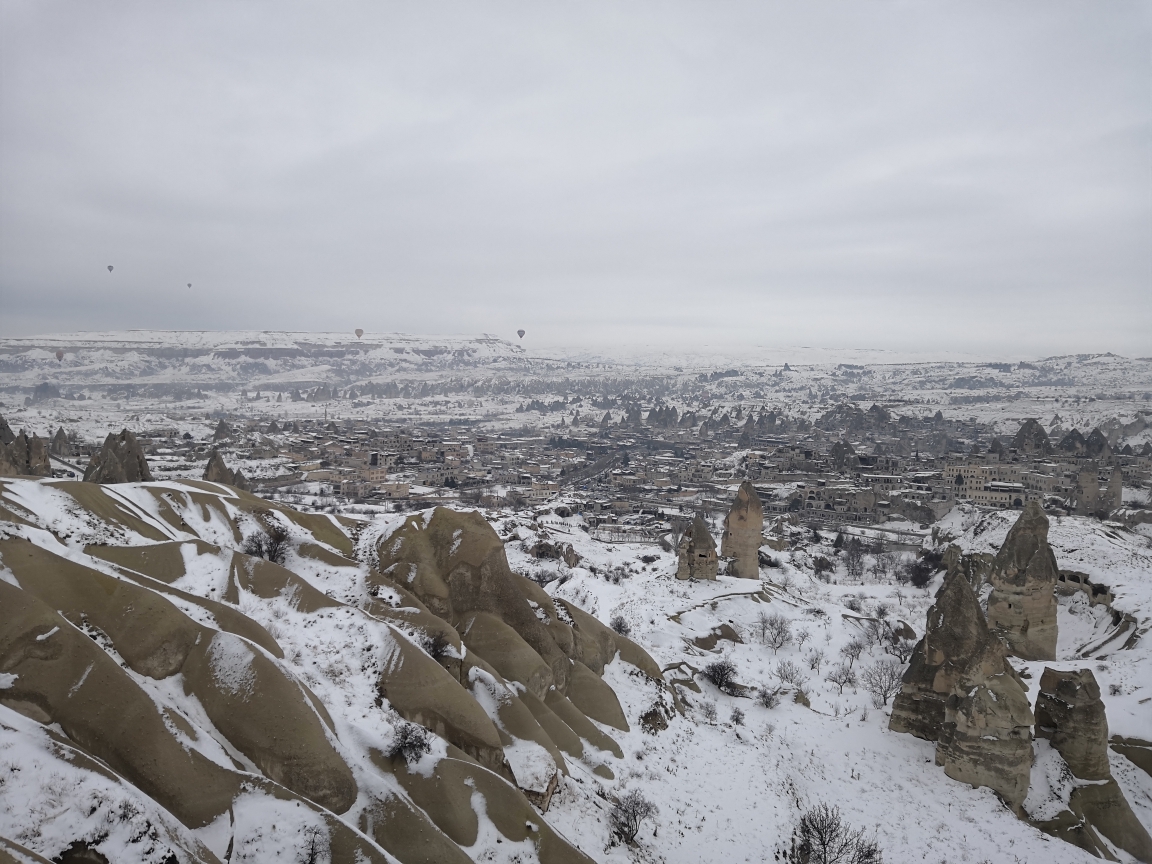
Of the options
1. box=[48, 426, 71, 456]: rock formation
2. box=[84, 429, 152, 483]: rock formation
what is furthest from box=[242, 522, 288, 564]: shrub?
box=[48, 426, 71, 456]: rock formation

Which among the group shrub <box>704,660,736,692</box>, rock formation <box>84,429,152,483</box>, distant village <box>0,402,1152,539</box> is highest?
rock formation <box>84,429,152,483</box>

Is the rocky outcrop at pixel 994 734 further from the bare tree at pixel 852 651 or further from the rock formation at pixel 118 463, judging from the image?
the rock formation at pixel 118 463

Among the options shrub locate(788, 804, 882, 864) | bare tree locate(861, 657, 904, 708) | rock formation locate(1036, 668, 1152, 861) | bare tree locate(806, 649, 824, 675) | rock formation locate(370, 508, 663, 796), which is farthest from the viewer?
bare tree locate(806, 649, 824, 675)

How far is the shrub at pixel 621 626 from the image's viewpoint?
113 ft

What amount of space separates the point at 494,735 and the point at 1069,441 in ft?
433

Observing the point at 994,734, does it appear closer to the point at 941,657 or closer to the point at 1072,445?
the point at 941,657

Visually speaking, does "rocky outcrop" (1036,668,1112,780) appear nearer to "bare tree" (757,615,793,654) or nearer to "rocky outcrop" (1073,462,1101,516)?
"bare tree" (757,615,793,654)

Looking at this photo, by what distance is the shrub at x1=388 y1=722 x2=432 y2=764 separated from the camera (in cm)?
1513

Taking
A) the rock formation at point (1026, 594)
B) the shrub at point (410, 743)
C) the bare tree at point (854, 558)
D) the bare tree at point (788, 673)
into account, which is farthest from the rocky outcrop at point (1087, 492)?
the shrub at point (410, 743)

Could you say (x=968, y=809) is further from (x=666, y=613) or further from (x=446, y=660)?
(x=666, y=613)

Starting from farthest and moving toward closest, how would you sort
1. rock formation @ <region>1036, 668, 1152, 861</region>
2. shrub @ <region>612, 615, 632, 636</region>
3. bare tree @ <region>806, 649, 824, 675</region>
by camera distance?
shrub @ <region>612, 615, 632, 636</region>, bare tree @ <region>806, 649, 824, 675</region>, rock formation @ <region>1036, 668, 1152, 861</region>

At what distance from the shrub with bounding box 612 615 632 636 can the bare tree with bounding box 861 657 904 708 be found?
1089 centimetres

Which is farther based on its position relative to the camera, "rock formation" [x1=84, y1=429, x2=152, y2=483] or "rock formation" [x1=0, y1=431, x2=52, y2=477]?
"rock formation" [x1=0, y1=431, x2=52, y2=477]

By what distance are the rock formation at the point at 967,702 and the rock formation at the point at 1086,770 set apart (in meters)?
1.04
